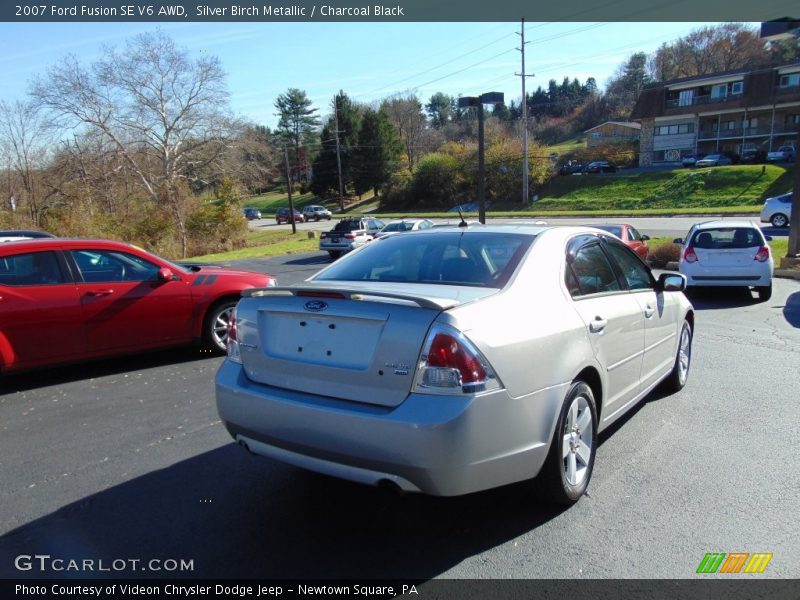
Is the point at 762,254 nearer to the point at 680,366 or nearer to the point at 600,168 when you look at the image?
the point at 680,366

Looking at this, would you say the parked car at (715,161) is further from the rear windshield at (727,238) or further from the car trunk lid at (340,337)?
the car trunk lid at (340,337)

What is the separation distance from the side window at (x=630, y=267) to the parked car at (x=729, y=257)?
23.5 feet

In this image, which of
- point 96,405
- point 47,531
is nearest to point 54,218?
point 96,405

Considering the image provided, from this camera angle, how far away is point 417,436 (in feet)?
9.02

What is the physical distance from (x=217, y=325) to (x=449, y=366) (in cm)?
512

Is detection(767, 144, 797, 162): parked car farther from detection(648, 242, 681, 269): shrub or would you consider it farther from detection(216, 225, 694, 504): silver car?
detection(216, 225, 694, 504): silver car

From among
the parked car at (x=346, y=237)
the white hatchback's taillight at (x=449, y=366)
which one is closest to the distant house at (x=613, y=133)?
the parked car at (x=346, y=237)

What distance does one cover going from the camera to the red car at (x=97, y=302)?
594 centimetres

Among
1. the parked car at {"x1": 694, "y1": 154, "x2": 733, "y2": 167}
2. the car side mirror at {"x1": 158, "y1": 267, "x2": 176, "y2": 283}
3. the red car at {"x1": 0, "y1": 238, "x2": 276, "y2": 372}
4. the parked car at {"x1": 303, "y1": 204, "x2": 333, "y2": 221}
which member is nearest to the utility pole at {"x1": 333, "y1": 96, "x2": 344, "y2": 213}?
the parked car at {"x1": 303, "y1": 204, "x2": 333, "y2": 221}

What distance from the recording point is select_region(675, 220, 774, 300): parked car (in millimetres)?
10836

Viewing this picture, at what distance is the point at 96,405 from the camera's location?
18.1 feet

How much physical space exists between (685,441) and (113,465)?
4125 mm

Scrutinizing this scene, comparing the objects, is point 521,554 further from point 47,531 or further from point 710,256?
point 710,256

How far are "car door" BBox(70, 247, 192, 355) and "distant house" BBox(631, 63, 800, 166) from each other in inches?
2660
